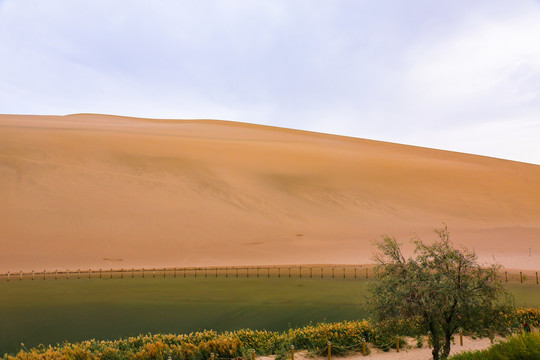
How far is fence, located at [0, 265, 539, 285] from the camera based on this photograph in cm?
2420

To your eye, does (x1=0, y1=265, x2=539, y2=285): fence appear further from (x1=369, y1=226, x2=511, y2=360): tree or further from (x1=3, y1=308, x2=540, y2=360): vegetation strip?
(x1=369, y1=226, x2=511, y2=360): tree

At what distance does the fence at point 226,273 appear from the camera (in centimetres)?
2420

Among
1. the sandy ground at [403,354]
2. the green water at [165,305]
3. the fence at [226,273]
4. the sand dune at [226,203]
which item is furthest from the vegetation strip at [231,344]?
the sand dune at [226,203]

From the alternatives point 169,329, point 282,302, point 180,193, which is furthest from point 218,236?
point 169,329

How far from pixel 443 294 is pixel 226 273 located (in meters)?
16.4

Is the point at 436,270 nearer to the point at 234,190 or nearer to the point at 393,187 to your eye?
the point at 234,190

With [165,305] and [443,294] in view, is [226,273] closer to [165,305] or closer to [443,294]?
[165,305]

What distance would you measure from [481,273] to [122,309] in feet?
40.9

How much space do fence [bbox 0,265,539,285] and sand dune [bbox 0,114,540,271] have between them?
149cm

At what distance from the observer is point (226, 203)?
38719mm

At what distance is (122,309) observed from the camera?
17609mm

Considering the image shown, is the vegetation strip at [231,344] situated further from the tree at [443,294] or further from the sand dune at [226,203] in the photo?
the sand dune at [226,203]

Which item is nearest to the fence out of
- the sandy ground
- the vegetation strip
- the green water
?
the green water

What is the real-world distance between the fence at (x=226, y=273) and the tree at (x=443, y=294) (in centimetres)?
1378
